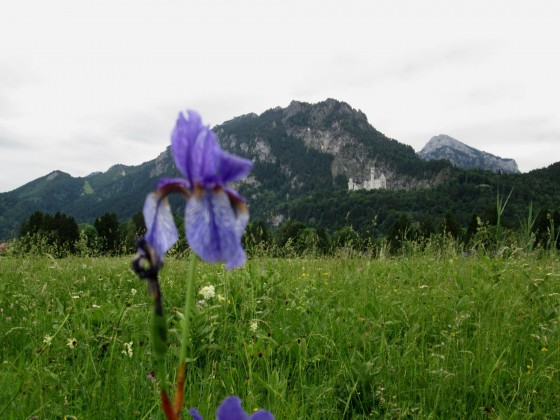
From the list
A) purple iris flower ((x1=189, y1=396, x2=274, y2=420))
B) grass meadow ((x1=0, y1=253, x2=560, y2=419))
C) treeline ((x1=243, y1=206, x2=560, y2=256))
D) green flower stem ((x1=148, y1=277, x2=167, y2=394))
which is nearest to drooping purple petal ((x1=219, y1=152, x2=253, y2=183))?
green flower stem ((x1=148, y1=277, x2=167, y2=394))

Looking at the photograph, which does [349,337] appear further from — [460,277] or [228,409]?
[228,409]

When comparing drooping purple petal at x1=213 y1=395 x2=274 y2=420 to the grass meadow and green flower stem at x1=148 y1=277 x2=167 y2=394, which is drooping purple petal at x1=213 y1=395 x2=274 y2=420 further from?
the grass meadow

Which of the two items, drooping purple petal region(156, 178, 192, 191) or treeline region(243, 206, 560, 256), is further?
treeline region(243, 206, 560, 256)

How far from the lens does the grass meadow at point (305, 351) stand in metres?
2.65

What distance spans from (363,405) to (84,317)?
2.91 metres

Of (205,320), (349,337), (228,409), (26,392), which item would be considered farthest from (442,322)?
(228,409)

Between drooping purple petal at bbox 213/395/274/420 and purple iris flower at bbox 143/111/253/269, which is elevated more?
purple iris flower at bbox 143/111/253/269

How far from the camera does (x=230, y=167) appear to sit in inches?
29.0

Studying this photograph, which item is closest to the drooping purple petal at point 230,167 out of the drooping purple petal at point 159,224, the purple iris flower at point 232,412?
the drooping purple petal at point 159,224

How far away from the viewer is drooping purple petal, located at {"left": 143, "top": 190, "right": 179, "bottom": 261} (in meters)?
0.70

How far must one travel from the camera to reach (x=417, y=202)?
131875 millimetres

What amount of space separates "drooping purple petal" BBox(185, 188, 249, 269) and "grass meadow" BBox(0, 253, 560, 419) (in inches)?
64.4

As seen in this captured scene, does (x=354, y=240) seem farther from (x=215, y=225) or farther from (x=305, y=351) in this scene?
(x=215, y=225)

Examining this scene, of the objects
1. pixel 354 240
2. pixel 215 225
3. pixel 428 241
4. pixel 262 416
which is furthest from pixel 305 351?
pixel 354 240
